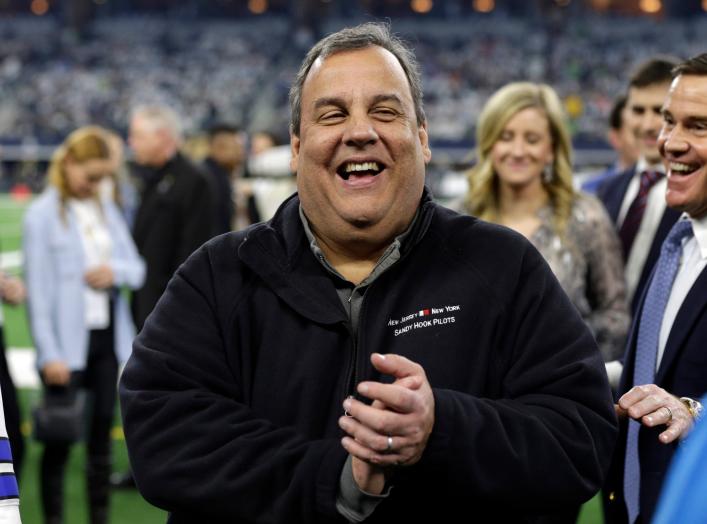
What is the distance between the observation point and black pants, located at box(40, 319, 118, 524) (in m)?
5.09

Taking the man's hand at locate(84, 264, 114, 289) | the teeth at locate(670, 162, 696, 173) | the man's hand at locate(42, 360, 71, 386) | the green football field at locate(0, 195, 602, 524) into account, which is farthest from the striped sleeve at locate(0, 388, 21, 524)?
the green football field at locate(0, 195, 602, 524)

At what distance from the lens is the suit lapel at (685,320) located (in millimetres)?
2555

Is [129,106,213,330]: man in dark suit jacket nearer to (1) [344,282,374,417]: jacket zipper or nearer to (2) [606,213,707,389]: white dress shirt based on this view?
(2) [606,213,707,389]: white dress shirt

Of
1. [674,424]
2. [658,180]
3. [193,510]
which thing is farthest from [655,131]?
[193,510]

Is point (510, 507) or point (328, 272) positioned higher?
point (328, 272)

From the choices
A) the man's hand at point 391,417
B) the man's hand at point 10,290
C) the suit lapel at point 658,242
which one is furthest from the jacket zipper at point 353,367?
the man's hand at point 10,290

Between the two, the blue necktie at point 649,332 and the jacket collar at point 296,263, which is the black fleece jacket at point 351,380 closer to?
the jacket collar at point 296,263

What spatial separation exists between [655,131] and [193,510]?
11.5 ft

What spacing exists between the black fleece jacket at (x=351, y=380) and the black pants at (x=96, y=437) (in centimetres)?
326

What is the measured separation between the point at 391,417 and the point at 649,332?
4.18ft

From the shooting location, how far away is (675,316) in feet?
8.70

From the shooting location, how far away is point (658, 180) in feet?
14.5

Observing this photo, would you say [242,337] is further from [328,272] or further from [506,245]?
[506,245]

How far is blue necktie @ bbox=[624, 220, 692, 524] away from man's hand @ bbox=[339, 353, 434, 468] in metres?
1.11
